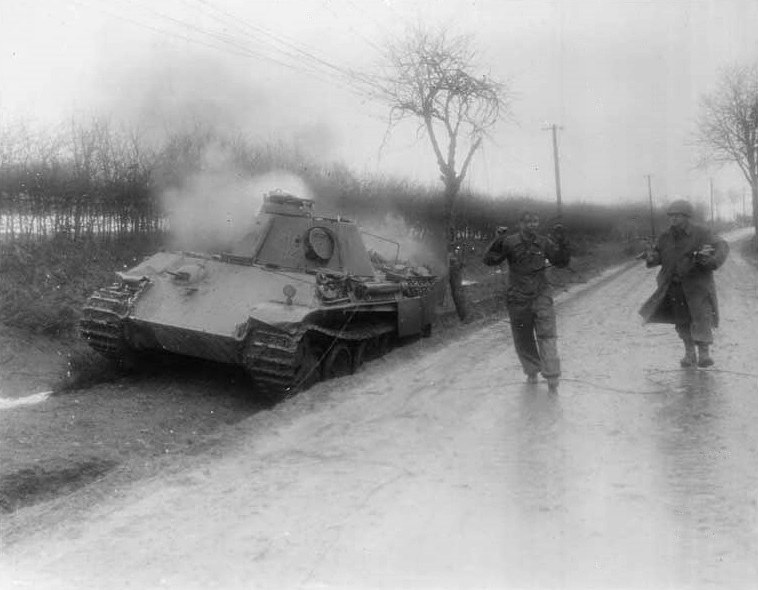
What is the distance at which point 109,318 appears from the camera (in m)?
9.63

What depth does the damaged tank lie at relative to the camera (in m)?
8.98

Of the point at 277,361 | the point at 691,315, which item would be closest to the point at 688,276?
the point at 691,315

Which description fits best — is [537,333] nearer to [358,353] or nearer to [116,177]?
[358,353]

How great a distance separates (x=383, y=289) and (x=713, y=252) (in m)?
4.23

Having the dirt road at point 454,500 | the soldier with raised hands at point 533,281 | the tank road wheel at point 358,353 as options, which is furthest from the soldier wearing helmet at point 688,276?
the tank road wheel at point 358,353

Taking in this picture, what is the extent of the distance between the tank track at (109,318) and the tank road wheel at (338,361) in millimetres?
2227

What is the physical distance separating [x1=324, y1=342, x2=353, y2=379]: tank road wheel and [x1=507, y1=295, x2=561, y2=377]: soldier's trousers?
2.63 m

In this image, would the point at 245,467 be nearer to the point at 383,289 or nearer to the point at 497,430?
the point at 497,430

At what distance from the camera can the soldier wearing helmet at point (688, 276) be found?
8.43 m

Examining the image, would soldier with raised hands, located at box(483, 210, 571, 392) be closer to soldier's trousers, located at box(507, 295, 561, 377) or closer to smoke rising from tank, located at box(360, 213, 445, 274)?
soldier's trousers, located at box(507, 295, 561, 377)

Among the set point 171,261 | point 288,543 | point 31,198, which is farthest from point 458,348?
point 31,198

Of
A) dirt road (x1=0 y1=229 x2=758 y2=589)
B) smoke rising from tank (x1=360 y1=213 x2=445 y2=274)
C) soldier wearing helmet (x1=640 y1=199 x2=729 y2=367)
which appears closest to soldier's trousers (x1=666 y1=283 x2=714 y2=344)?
soldier wearing helmet (x1=640 y1=199 x2=729 y2=367)

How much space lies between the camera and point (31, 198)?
624 inches

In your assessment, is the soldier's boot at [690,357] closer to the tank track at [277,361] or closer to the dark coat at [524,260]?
the dark coat at [524,260]
